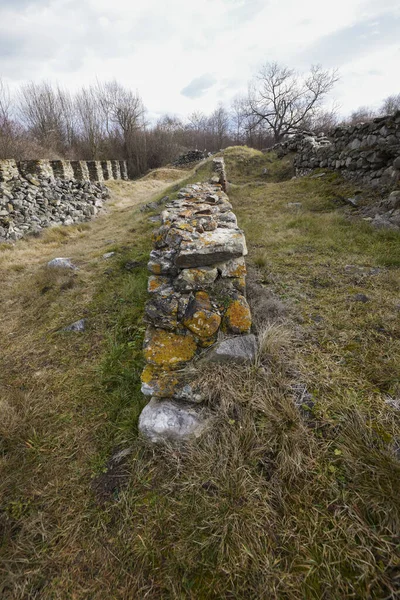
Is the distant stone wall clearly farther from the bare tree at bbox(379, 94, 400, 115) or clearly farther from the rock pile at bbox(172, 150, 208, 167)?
the bare tree at bbox(379, 94, 400, 115)

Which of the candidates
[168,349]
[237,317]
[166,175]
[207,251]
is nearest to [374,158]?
[207,251]

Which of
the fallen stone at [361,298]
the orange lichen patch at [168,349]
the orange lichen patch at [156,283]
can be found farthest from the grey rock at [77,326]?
the fallen stone at [361,298]

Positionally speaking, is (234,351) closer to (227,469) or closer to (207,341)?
(207,341)

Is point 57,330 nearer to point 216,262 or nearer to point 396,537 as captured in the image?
point 216,262

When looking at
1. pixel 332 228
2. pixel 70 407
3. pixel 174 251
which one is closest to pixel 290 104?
pixel 332 228

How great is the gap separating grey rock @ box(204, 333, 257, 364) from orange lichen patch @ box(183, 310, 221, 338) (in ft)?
0.47

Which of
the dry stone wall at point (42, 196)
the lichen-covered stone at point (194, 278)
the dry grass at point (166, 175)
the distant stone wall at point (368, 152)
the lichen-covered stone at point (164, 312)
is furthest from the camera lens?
the dry grass at point (166, 175)

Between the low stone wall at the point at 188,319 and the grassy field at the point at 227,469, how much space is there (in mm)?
166

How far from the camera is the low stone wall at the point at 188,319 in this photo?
1.82 m

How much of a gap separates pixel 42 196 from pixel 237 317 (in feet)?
33.9

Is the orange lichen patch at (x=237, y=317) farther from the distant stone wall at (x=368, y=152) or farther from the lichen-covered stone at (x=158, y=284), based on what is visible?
the distant stone wall at (x=368, y=152)

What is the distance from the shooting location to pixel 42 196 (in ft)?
30.2

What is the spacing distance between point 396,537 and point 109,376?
2249 millimetres

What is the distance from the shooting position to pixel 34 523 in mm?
1441
